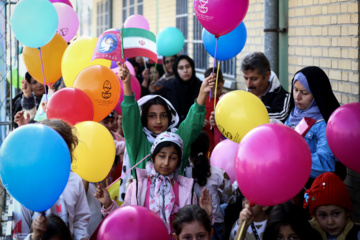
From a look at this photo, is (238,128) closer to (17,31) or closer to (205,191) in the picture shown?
(205,191)

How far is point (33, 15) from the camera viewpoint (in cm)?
500

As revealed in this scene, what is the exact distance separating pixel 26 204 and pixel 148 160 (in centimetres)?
149

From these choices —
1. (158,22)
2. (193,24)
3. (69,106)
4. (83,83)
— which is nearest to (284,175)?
(69,106)

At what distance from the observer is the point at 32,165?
2910mm

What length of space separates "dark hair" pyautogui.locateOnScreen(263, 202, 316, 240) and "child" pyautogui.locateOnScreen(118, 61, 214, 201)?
1.06 metres

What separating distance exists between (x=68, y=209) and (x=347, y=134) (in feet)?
6.05

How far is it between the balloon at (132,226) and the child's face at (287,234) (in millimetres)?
792

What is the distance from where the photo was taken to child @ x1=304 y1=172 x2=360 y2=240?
11.7ft

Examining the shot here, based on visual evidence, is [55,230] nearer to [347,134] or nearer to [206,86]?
[206,86]

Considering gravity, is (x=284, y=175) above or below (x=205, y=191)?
above

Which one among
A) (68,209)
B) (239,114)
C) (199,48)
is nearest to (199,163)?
(239,114)

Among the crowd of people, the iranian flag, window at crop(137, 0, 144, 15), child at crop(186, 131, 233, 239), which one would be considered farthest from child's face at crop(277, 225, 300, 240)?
window at crop(137, 0, 144, 15)

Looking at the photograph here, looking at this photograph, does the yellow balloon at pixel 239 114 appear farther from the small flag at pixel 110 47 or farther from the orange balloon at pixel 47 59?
the orange balloon at pixel 47 59

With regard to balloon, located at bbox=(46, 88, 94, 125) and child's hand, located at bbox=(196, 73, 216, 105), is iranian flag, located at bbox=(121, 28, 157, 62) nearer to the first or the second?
balloon, located at bbox=(46, 88, 94, 125)
